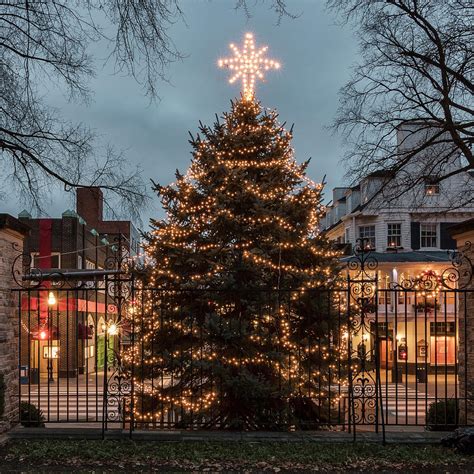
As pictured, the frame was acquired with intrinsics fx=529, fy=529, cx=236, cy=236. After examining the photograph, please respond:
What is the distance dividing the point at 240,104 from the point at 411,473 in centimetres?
938

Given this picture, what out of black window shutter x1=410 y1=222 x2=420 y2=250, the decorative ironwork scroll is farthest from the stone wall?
black window shutter x1=410 y1=222 x2=420 y2=250

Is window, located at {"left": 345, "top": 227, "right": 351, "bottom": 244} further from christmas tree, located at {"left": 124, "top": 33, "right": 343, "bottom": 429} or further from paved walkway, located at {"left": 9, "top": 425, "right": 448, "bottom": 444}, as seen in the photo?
paved walkway, located at {"left": 9, "top": 425, "right": 448, "bottom": 444}

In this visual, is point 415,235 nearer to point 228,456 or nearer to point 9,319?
point 228,456

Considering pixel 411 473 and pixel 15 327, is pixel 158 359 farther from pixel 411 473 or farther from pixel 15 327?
pixel 411 473

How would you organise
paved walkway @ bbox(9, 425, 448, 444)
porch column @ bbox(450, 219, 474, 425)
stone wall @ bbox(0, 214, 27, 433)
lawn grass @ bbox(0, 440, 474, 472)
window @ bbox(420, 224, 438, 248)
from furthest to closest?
window @ bbox(420, 224, 438, 248) < porch column @ bbox(450, 219, 474, 425) < stone wall @ bbox(0, 214, 27, 433) < paved walkway @ bbox(9, 425, 448, 444) < lawn grass @ bbox(0, 440, 474, 472)

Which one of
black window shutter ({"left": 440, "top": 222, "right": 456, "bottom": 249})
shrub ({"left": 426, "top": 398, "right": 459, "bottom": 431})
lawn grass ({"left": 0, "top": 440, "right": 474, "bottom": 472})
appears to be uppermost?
black window shutter ({"left": 440, "top": 222, "right": 456, "bottom": 249})

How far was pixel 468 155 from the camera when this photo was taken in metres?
12.5

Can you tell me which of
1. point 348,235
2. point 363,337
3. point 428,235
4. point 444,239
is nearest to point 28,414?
point 363,337

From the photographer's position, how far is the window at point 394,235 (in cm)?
3609

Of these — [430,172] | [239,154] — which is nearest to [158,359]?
[239,154]

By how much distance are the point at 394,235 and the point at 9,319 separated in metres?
31.5

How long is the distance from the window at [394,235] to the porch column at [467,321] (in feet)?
92.0

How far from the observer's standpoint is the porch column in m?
8.22

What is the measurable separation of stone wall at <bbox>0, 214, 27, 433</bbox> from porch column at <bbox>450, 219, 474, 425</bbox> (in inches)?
272
